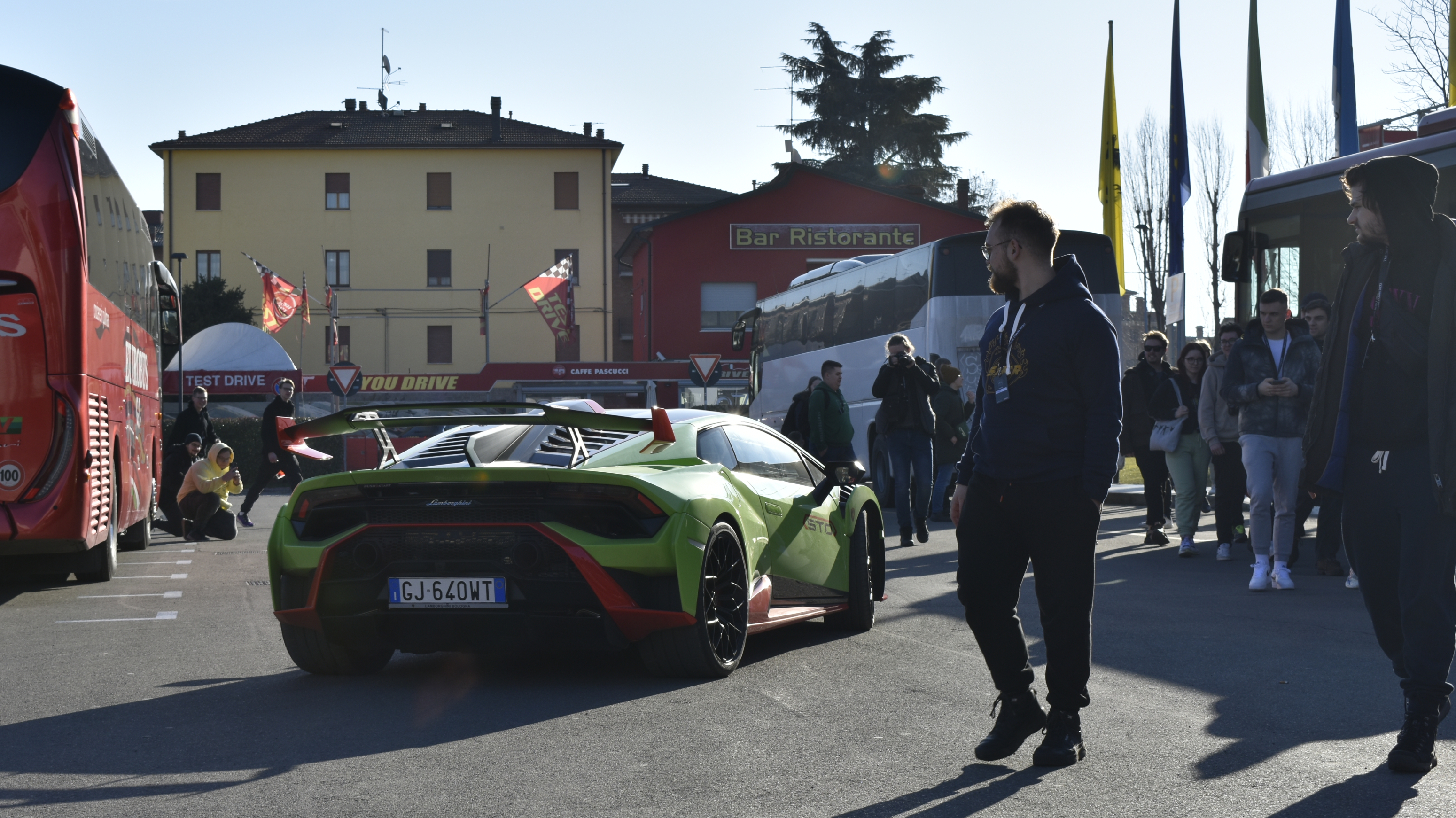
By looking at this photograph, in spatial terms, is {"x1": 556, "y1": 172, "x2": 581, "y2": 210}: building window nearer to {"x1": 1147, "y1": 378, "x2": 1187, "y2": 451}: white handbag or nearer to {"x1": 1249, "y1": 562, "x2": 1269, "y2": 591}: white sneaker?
{"x1": 1147, "y1": 378, "x2": 1187, "y2": 451}: white handbag

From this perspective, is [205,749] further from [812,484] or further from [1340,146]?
[1340,146]

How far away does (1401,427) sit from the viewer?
15.9 feet

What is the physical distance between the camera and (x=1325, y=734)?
17.7 feet

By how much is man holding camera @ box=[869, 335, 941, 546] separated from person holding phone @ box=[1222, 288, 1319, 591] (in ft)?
11.9

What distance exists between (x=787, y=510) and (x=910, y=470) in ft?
22.0

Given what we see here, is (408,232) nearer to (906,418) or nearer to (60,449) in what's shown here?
(906,418)

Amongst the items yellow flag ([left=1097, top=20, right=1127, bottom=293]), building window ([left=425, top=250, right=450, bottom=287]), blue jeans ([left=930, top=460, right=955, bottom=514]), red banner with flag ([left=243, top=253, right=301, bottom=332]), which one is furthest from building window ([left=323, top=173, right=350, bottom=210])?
blue jeans ([left=930, top=460, right=955, bottom=514])

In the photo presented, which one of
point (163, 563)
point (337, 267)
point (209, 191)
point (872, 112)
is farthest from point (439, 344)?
point (163, 563)

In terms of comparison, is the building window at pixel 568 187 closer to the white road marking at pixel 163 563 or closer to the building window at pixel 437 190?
the building window at pixel 437 190

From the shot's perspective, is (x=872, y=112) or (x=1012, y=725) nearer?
(x=1012, y=725)

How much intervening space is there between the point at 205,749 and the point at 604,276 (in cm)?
5603

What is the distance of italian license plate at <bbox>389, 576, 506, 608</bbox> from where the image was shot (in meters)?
6.38

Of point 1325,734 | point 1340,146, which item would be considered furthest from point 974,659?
point 1340,146

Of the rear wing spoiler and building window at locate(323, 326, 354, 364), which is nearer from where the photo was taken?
the rear wing spoiler
